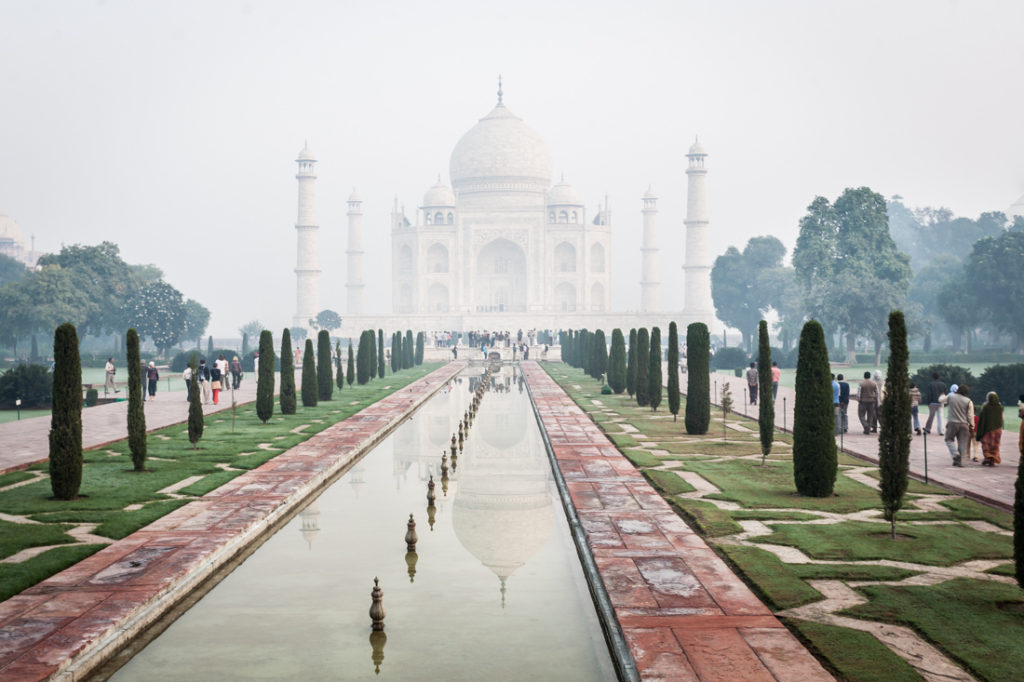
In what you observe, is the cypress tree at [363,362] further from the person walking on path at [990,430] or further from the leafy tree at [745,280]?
the leafy tree at [745,280]

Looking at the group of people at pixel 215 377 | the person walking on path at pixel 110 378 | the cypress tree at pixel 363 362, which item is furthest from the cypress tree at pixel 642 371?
the person walking on path at pixel 110 378

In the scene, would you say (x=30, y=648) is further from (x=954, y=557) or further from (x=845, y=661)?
(x=954, y=557)

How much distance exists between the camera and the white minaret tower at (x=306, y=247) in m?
63.8

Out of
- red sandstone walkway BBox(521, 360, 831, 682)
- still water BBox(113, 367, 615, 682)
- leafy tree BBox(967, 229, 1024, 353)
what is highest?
leafy tree BBox(967, 229, 1024, 353)

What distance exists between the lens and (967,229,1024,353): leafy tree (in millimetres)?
41156

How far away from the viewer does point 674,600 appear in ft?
21.1

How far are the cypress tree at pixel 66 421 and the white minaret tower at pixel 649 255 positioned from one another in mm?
60513

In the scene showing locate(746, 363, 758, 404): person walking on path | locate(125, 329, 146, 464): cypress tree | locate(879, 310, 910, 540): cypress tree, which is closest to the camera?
locate(879, 310, 910, 540): cypress tree

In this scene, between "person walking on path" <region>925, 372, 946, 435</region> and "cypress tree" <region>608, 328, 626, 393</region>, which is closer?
"person walking on path" <region>925, 372, 946, 435</region>

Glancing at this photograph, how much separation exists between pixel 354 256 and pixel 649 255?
20.0 metres

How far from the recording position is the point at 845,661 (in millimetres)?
5324

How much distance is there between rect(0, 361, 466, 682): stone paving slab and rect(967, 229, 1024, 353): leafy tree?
36.6 meters

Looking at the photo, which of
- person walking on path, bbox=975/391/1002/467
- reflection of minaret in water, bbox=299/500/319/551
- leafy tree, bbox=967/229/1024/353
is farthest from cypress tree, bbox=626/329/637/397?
leafy tree, bbox=967/229/1024/353

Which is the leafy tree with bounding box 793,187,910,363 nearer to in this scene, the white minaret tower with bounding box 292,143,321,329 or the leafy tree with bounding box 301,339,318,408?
the leafy tree with bounding box 301,339,318,408
